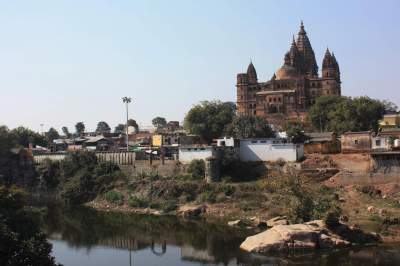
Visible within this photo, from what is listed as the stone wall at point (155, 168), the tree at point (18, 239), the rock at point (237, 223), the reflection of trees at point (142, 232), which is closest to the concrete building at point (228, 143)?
the stone wall at point (155, 168)

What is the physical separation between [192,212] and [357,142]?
14805 mm

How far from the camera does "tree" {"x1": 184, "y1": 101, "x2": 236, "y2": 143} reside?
59719 millimetres

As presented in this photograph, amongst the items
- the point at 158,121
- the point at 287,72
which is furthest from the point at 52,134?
the point at 287,72

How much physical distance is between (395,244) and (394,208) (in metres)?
6.00

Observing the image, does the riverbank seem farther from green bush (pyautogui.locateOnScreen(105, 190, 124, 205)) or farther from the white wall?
the white wall

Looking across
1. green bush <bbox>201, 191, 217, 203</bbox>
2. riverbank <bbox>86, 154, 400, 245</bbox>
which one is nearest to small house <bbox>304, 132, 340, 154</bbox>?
riverbank <bbox>86, 154, 400, 245</bbox>

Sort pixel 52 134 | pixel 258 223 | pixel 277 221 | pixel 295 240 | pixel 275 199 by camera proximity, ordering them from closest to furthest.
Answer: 1. pixel 295 240
2. pixel 277 221
3. pixel 258 223
4. pixel 275 199
5. pixel 52 134

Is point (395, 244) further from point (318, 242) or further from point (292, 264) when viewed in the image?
point (292, 264)

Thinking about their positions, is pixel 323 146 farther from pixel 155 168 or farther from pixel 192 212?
pixel 155 168

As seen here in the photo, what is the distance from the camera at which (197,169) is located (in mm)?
45438

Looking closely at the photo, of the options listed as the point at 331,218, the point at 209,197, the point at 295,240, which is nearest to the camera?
the point at 295,240

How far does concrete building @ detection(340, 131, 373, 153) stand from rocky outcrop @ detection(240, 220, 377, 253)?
16.1 meters

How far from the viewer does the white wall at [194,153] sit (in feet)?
150

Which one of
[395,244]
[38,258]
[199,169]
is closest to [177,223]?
[199,169]
